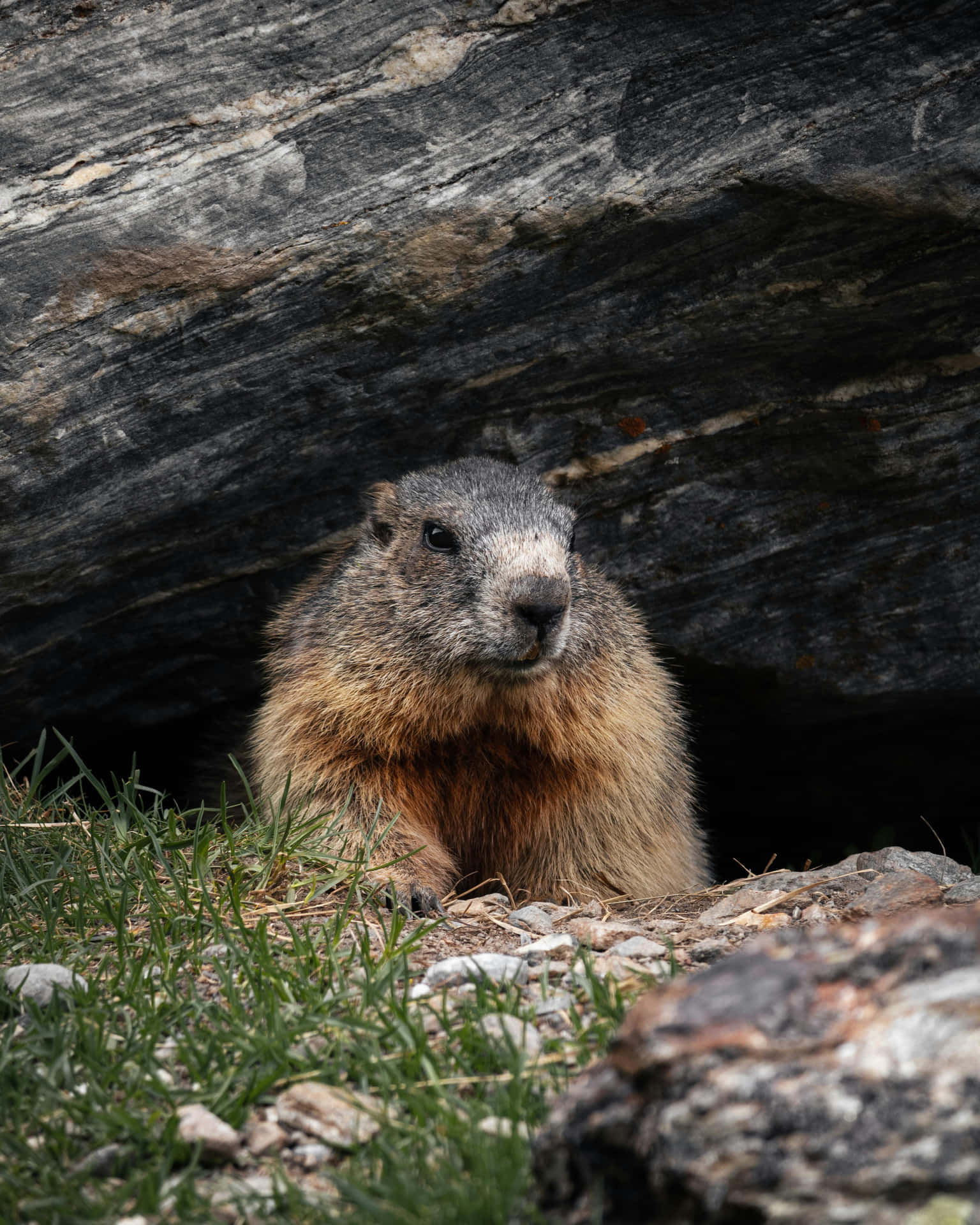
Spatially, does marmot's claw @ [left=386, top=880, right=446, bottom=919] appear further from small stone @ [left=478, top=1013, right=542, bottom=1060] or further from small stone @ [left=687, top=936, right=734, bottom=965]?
small stone @ [left=478, top=1013, right=542, bottom=1060]

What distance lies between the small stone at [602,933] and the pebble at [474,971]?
46 centimetres

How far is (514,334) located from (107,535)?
2.05 m

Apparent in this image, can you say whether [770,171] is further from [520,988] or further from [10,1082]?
[10,1082]

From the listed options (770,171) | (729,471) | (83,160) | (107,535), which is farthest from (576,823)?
(83,160)

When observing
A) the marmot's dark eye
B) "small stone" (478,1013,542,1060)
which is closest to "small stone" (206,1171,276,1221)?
"small stone" (478,1013,542,1060)

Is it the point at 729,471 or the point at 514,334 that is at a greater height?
the point at 514,334

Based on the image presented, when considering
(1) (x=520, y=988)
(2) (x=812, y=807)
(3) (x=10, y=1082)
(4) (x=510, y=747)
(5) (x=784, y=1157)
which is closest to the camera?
(5) (x=784, y=1157)

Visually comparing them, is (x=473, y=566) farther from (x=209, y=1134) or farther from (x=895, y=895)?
(x=209, y=1134)

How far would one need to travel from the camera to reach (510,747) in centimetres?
509

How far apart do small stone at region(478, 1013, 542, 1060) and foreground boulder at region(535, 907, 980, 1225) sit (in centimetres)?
71

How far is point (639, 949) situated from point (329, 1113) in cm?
132

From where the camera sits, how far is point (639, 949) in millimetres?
3584

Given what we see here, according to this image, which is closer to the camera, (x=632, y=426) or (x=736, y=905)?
(x=736, y=905)

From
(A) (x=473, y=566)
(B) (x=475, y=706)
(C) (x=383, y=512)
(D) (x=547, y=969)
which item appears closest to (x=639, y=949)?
(D) (x=547, y=969)
